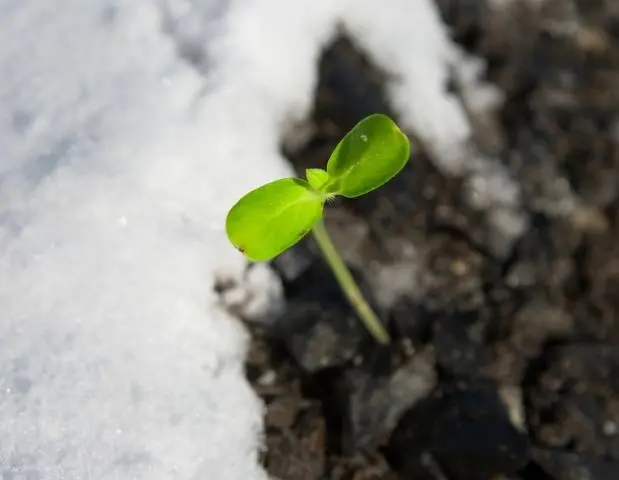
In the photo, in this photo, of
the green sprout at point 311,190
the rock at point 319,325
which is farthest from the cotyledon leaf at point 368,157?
the rock at point 319,325

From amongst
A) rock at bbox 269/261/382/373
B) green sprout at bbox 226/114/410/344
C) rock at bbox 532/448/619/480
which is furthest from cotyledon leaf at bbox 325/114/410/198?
rock at bbox 532/448/619/480

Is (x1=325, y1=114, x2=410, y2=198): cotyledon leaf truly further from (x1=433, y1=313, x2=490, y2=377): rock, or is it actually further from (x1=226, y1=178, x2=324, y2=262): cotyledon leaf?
(x1=433, y1=313, x2=490, y2=377): rock

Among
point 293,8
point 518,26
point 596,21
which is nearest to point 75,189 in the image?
point 293,8

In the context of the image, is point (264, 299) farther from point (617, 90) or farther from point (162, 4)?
point (617, 90)

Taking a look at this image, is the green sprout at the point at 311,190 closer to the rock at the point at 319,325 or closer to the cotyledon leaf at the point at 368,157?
the cotyledon leaf at the point at 368,157

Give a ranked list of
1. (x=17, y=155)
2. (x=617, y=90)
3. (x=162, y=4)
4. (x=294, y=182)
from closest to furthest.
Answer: (x=294, y=182), (x=17, y=155), (x=162, y=4), (x=617, y=90)

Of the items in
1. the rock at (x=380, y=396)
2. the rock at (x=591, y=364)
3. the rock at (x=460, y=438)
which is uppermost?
the rock at (x=380, y=396)
